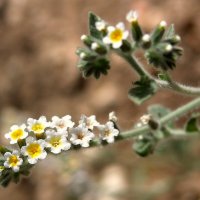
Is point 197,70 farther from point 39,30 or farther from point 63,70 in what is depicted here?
point 39,30

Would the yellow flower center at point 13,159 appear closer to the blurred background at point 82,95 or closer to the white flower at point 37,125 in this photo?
the white flower at point 37,125

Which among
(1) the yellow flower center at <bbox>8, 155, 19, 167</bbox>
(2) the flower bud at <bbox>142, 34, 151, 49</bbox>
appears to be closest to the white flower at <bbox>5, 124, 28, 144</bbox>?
(1) the yellow flower center at <bbox>8, 155, 19, 167</bbox>

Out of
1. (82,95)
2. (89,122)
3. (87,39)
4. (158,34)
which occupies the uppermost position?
(82,95)

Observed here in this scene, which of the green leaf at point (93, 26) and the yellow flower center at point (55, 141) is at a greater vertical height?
the green leaf at point (93, 26)

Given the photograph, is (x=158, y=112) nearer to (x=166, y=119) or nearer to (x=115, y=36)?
(x=166, y=119)

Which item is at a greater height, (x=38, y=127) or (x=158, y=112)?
(x=158, y=112)

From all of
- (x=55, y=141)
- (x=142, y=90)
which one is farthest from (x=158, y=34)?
(x=55, y=141)

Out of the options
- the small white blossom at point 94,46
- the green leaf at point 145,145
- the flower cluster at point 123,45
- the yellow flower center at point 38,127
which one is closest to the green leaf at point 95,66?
the flower cluster at point 123,45
